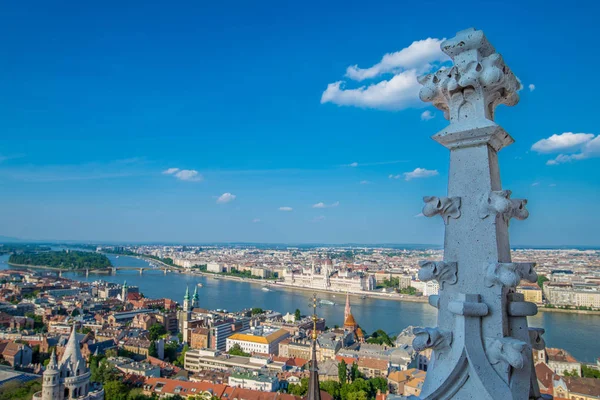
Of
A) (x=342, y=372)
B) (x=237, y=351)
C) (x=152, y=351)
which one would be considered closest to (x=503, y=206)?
(x=342, y=372)

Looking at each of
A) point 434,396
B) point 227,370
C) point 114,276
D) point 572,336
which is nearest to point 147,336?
point 227,370

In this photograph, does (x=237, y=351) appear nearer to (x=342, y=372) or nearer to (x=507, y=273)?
(x=342, y=372)

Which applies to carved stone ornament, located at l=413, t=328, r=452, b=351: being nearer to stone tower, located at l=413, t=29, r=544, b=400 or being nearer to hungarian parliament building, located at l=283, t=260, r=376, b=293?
stone tower, located at l=413, t=29, r=544, b=400

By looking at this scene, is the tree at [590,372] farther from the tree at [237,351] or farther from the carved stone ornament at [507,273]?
the carved stone ornament at [507,273]

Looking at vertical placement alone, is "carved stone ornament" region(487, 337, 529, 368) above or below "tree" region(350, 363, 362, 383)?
above

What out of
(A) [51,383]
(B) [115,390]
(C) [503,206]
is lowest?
(B) [115,390]

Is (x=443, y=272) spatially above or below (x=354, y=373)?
above

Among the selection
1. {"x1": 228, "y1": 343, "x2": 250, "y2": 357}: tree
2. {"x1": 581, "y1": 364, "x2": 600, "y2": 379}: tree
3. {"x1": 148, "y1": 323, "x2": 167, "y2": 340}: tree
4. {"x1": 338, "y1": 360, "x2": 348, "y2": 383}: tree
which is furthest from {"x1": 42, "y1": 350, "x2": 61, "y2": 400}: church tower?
{"x1": 581, "y1": 364, "x2": 600, "y2": 379}: tree
